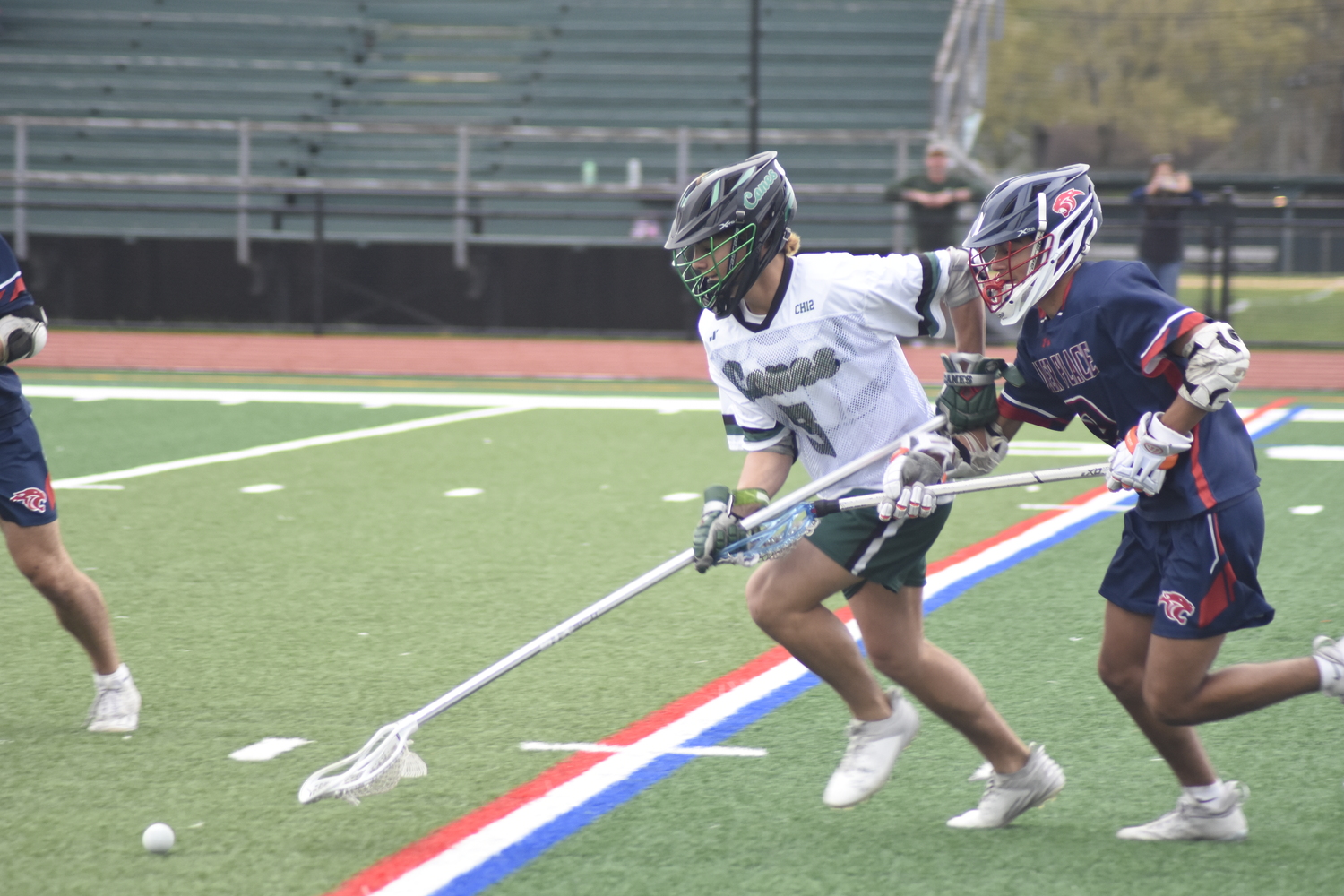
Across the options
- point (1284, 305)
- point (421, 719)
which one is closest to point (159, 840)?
point (421, 719)

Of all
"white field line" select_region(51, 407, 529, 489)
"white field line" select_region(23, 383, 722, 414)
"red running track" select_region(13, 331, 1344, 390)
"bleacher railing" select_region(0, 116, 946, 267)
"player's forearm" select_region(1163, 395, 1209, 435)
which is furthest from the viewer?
"bleacher railing" select_region(0, 116, 946, 267)

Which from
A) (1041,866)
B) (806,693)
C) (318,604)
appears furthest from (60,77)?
(1041,866)

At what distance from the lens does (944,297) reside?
381cm

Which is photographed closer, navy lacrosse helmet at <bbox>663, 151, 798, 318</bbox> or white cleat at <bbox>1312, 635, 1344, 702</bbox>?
white cleat at <bbox>1312, 635, 1344, 702</bbox>

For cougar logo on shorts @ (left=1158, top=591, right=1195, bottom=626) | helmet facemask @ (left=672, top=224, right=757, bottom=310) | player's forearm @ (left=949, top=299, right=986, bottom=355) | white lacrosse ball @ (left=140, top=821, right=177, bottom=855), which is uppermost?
helmet facemask @ (left=672, top=224, right=757, bottom=310)

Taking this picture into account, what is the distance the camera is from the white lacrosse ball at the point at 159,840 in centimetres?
356

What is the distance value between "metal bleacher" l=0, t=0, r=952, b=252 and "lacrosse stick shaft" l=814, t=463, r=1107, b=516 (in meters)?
14.8

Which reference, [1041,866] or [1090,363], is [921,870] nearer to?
[1041,866]

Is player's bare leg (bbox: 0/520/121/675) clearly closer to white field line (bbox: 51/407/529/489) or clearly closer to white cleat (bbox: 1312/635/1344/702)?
white cleat (bbox: 1312/635/1344/702)

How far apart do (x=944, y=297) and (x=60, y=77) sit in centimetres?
2205

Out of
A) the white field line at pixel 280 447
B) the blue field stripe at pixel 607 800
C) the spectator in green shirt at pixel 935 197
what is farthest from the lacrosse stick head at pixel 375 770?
the spectator in green shirt at pixel 935 197

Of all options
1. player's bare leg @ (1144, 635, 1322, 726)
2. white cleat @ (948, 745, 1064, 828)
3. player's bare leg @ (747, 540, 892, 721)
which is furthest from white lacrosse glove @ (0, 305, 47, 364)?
player's bare leg @ (1144, 635, 1322, 726)

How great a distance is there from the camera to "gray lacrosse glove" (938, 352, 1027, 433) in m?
3.62

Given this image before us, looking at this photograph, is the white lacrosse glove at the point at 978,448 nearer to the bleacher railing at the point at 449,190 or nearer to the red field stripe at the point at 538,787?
the red field stripe at the point at 538,787
